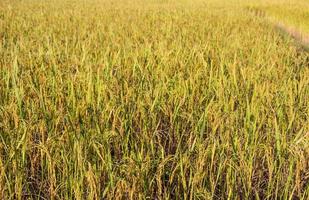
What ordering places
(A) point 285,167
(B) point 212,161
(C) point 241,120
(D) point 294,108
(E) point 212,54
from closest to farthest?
(B) point 212,161
(A) point 285,167
(C) point 241,120
(D) point 294,108
(E) point 212,54

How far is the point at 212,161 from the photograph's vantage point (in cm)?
127

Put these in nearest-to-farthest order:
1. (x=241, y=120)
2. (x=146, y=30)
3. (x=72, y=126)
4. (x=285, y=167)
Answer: (x=285, y=167), (x=72, y=126), (x=241, y=120), (x=146, y=30)

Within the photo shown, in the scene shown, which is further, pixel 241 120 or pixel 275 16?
pixel 275 16

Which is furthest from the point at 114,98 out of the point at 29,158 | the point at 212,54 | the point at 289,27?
the point at 289,27

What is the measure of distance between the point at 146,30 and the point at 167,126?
10.2ft

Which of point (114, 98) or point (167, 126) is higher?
point (114, 98)

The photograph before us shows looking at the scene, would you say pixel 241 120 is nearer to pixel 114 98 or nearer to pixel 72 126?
pixel 114 98

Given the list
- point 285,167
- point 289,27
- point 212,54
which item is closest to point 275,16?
point 289,27

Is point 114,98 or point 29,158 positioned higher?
point 114,98

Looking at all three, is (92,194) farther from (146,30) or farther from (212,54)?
(146,30)

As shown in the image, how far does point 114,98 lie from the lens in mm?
1803

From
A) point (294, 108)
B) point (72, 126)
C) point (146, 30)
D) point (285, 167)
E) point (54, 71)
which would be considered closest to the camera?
point (285, 167)

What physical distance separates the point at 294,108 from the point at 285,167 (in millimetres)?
583

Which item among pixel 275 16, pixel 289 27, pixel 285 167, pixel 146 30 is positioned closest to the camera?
pixel 285 167
